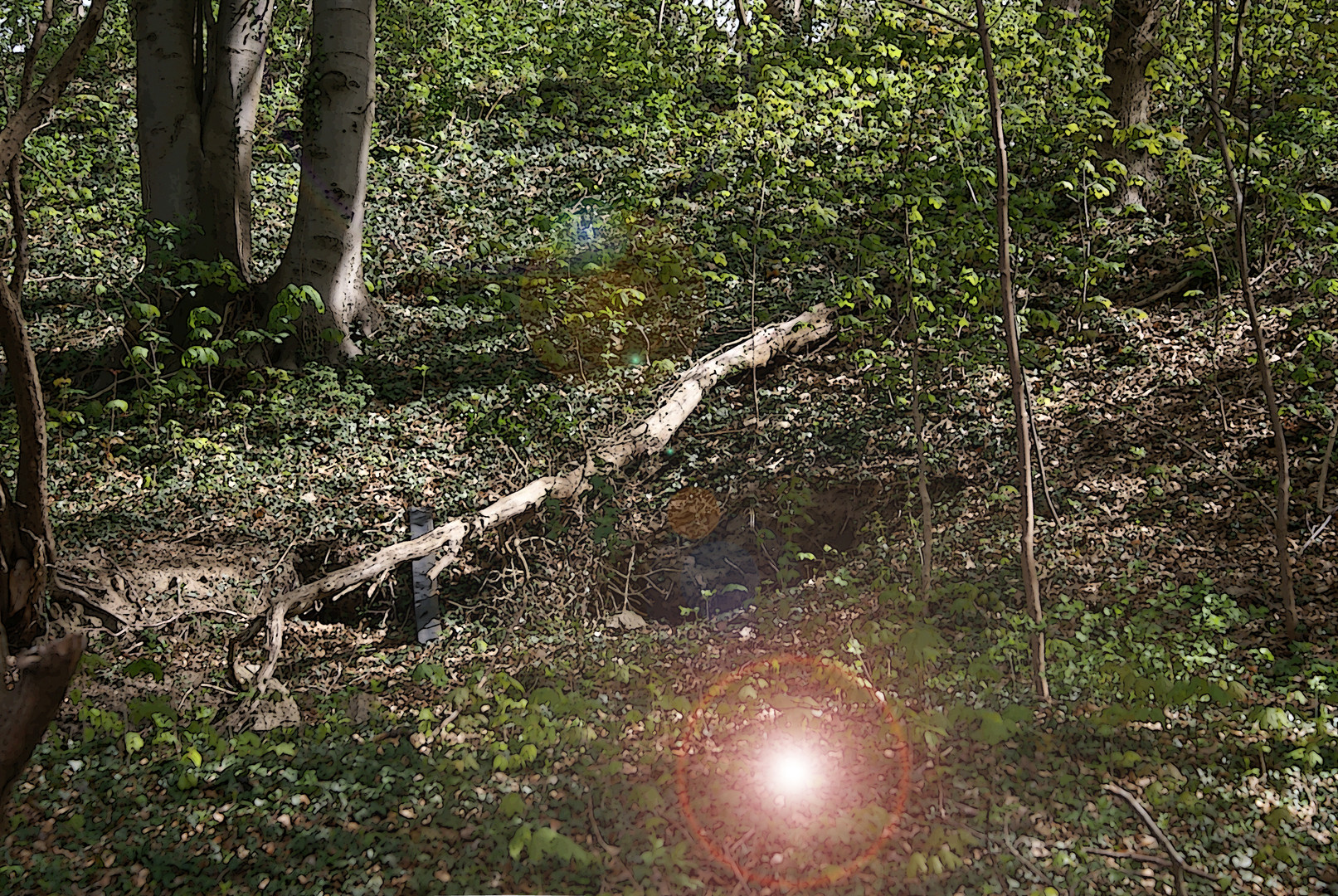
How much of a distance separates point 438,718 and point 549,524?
88.0 inches

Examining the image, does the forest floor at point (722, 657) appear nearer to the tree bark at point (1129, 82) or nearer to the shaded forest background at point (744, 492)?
the shaded forest background at point (744, 492)

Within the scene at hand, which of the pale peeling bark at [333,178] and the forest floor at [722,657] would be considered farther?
the pale peeling bark at [333,178]

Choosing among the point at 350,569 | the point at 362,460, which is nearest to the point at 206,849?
the point at 350,569

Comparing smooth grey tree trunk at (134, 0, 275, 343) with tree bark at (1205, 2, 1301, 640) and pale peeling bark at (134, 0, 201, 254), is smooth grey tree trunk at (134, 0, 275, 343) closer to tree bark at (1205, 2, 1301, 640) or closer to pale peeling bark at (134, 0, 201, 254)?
pale peeling bark at (134, 0, 201, 254)

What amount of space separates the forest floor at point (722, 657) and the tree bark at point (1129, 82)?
1.72 m

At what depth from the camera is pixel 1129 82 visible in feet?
25.3

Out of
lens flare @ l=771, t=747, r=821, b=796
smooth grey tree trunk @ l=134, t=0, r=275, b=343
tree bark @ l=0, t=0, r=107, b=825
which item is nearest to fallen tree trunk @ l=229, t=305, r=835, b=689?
tree bark @ l=0, t=0, r=107, b=825

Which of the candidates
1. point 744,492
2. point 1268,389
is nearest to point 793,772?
point 1268,389

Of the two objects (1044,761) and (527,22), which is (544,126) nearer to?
(527,22)

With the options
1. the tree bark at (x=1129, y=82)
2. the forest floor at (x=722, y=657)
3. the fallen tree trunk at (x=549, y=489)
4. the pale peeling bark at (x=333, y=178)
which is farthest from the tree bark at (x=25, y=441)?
the tree bark at (x=1129, y=82)

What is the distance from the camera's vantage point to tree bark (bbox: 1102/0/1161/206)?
24.3 ft

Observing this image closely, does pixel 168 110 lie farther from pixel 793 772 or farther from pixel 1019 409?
pixel 793 772

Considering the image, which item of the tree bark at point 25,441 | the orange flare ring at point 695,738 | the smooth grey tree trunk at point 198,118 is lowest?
the orange flare ring at point 695,738

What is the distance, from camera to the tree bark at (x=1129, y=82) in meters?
7.42
